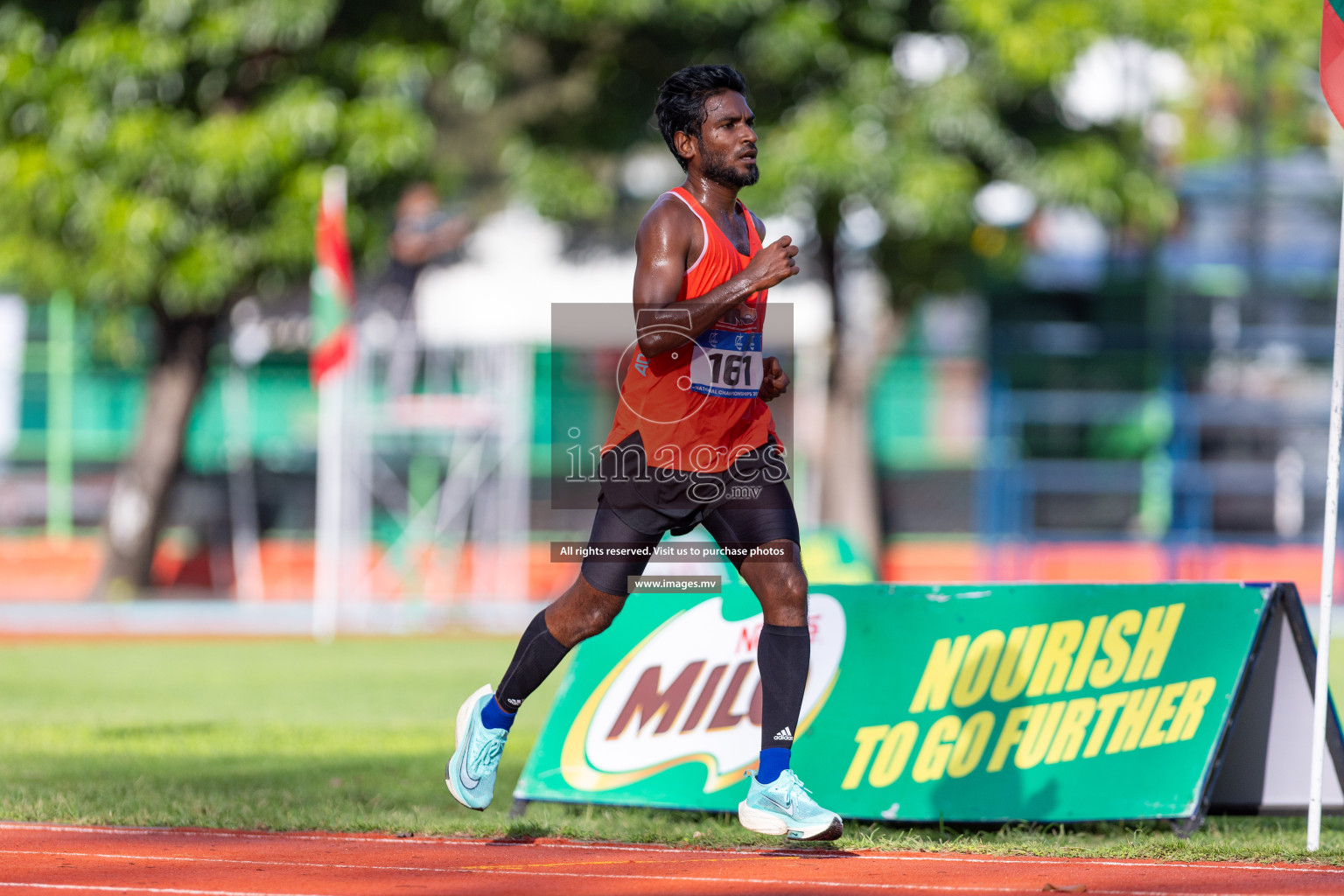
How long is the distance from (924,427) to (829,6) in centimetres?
611

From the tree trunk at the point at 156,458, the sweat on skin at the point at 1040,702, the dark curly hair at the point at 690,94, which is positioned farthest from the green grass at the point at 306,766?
the tree trunk at the point at 156,458

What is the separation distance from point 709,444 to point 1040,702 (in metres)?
1.66

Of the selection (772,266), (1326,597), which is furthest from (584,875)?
(1326,597)

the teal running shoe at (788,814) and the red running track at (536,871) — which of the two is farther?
the teal running shoe at (788,814)

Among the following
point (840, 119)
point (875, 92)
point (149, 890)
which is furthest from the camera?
point (875, 92)

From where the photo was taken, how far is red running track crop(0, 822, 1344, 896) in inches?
183

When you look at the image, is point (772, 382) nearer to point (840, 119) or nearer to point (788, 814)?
point (788, 814)

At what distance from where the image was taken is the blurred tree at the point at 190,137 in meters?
18.7

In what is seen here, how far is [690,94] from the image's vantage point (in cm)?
525

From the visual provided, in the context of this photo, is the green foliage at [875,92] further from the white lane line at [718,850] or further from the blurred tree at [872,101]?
the white lane line at [718,850]

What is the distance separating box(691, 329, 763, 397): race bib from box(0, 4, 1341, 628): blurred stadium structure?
15578 millimetres

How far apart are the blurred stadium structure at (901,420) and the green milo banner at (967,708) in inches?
576

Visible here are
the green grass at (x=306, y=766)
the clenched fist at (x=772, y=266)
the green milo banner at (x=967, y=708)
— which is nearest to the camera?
the clenched fist at (x=772, y=266)

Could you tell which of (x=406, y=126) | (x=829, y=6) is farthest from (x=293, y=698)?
(x=829, y=6)
